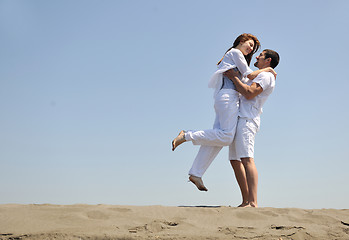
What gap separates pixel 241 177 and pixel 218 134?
635mm

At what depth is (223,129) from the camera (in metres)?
4.74

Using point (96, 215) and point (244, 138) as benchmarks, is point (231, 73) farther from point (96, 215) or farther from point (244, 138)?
point (96, 215)

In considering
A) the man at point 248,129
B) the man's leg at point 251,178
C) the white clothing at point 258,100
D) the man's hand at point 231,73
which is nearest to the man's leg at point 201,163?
the man at point 248,129

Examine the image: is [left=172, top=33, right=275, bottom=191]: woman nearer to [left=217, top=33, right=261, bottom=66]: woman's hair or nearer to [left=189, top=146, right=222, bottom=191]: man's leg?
[left=189, top=146, right=222, bottom=191]: man's leg

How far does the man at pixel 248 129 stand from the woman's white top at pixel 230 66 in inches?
3.0

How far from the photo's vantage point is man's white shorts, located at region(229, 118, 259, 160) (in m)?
4.67

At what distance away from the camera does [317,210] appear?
4238mm

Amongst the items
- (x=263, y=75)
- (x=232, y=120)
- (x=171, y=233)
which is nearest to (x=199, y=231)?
(x=171, y=233)

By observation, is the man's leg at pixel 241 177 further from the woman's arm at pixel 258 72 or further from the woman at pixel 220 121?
the woman's arm at pixel 258 72

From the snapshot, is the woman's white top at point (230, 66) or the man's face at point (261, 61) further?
the man's face at point (261, 61)

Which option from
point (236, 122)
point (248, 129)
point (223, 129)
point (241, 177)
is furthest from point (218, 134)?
point (241, 177)

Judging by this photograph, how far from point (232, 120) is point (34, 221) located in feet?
8.28

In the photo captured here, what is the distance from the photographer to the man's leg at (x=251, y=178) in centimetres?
452

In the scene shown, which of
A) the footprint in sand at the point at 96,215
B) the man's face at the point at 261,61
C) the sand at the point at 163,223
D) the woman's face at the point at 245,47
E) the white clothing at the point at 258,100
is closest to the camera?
the sand at the point at 163,223
